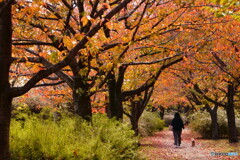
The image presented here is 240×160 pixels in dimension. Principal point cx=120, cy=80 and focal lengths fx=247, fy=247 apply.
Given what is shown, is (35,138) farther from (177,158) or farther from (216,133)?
(216,133)

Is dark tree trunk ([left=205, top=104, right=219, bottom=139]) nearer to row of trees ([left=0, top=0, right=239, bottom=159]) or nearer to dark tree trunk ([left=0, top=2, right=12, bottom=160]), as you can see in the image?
row of trees ([left=0, top=0, right=239, bottom=159])

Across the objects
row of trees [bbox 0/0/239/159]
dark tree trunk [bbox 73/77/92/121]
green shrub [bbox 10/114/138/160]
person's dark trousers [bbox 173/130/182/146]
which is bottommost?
person's dark trousers [bbox 173/130/182/146]

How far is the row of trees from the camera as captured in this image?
13.8ft

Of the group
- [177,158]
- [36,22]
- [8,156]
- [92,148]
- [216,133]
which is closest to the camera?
[8,156]

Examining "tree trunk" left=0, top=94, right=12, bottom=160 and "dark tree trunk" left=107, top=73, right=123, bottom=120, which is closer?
"tree trunk" left=0, top=94, right=12, bottom=160

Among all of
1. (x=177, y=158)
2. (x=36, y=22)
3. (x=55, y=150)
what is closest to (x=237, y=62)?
(x=177, y=158)

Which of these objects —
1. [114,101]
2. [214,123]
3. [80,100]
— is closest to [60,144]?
[80,100]

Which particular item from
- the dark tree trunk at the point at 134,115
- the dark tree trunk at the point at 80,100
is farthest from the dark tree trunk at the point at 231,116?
the dark tree trunk at the point at 80,100

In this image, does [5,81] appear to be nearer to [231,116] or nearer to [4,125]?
[4,125]

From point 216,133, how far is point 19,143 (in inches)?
634

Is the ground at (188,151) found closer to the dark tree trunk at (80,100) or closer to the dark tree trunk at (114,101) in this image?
the dark tree trunk at (114,101)

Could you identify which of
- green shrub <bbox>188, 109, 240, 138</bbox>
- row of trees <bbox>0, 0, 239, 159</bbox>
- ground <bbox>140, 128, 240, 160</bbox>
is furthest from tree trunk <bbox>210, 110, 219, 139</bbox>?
row of trees <bbox>0, 0, 239, 159</bbox>

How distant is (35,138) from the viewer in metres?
4.57

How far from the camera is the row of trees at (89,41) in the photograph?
13.8ft
